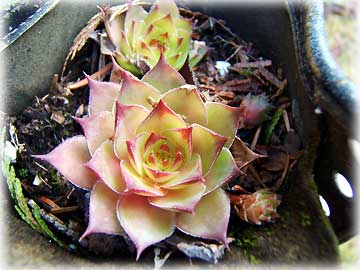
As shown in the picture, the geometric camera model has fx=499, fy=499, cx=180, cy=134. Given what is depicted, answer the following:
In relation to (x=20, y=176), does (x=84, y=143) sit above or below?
above

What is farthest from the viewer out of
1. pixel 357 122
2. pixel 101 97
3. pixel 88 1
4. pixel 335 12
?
pixel 335 12

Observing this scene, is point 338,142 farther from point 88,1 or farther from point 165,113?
point 88,1

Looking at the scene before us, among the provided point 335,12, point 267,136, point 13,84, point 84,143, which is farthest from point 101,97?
point 335,12

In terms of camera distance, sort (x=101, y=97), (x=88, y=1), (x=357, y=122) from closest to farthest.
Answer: (x=357, y=122)
(x=101, y=97)
(x=88, y=1)

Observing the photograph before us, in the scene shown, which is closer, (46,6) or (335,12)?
(46,6)

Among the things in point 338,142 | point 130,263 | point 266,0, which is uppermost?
point 266,0
